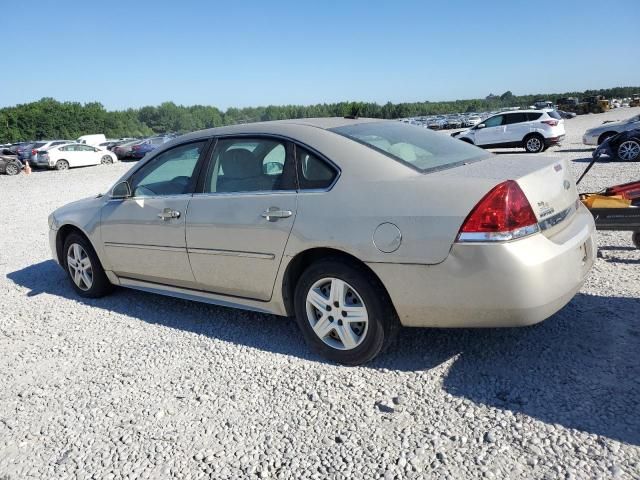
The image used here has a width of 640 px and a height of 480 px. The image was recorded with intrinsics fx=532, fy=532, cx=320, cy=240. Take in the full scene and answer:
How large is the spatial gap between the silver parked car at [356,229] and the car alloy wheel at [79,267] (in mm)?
807

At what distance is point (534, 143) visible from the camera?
1912 cm

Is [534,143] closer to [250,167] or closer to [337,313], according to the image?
[250,167]

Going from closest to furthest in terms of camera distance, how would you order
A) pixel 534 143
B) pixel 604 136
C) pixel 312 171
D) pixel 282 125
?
pixel 312 171, pixel 282 125, pixel 604 136, pixel 534 143

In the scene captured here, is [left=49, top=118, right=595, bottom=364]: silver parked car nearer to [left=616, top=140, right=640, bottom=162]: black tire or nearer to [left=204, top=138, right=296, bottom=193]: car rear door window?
[left=204, top=138, right=296, bottom=193]: car rear door window

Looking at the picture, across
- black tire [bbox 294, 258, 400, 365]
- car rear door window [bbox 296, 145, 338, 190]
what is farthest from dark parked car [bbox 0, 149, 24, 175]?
black tire [bbox 294, 258, 400, 365]

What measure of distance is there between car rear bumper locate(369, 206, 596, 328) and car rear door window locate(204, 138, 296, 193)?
3.23 ft

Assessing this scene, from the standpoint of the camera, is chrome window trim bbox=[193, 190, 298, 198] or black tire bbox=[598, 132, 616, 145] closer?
chrome window trim bbox=[193, 190, 298, 198]

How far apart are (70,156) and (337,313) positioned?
102 ft

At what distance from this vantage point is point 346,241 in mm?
3143

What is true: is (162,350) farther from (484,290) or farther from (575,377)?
(575,377)

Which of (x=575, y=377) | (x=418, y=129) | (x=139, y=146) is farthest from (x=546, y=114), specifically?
(x=139, y=146)

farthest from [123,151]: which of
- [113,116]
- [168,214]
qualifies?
[113,116]

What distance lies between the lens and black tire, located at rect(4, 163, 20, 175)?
2817 centimetres

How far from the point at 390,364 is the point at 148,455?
1525mm
